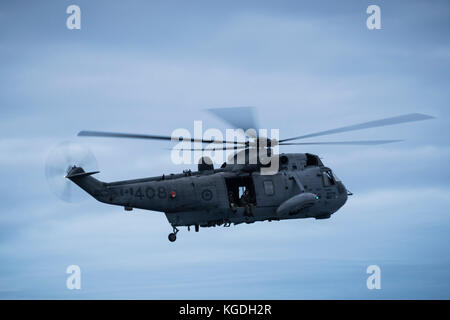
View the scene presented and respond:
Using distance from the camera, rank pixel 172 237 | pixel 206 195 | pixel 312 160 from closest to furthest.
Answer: pixel 172 237 → pixel 206 195 → pixel 312 160

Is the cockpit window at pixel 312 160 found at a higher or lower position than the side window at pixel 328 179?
higher

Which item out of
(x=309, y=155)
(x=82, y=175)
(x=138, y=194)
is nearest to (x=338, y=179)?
(x=309, y=155)

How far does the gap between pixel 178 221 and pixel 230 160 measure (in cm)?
484

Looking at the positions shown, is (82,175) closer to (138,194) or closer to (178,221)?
(138,194)

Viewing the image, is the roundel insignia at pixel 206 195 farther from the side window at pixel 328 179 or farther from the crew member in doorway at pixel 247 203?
the side window at pixel 328 179

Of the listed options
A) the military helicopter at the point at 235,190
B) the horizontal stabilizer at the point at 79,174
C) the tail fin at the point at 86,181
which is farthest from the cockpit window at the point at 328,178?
the horizontal stabilizer at the point at 79,174

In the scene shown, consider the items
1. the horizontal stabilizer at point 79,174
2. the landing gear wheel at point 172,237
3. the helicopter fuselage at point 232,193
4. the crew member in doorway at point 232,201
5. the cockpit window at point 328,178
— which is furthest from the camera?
the cockpit window at point 328,178

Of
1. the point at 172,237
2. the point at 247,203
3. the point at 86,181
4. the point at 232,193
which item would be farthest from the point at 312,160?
the point at 86,181

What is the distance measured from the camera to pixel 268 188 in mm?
42750

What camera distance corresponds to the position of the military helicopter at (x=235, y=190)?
39.9 metres

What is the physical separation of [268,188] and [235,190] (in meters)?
1.93

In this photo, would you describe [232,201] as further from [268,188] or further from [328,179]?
[328,179]

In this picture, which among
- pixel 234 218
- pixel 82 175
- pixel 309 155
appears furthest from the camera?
pixel 309 155

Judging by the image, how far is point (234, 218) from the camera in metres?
42.2
